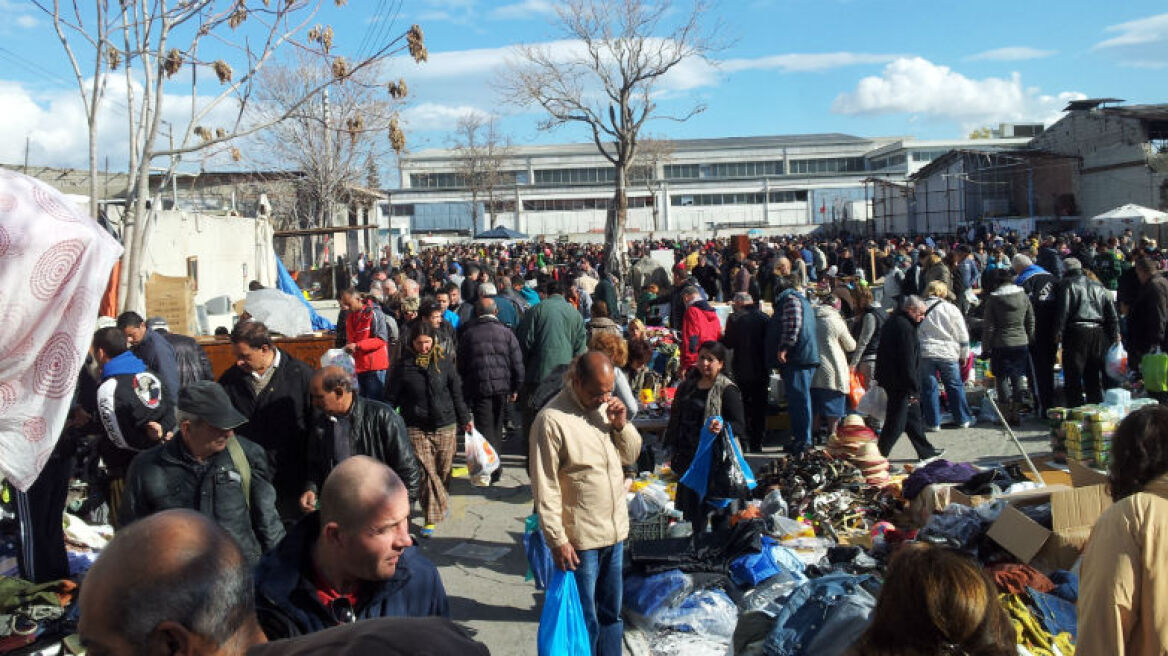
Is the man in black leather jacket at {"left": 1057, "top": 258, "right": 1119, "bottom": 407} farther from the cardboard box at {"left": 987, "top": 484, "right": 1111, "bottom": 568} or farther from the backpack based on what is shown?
the backpack

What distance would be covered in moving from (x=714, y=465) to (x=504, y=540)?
2069mm

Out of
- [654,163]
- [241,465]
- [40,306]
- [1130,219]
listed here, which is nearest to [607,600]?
[241,465]

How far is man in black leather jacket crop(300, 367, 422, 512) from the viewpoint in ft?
17.7

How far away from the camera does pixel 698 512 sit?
653cm

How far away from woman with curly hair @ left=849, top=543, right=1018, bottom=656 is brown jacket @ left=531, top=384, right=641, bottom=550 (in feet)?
7.70

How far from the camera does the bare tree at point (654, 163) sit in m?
77.1

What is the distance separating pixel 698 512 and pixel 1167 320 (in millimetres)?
6976

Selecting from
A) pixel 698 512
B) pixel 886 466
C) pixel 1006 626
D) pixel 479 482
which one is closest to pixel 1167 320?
pixel 886 466

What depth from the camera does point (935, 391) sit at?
1023 centimetres

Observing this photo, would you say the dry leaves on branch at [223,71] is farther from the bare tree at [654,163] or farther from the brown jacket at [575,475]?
the bare tree at [654,163]

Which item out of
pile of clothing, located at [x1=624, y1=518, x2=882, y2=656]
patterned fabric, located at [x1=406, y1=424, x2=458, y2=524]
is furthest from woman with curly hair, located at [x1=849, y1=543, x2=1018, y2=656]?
patterned fabric, located at [x1=406, y1=424, x2=458, y2=524]

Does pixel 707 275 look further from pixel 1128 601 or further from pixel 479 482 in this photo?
pixel 1128 601

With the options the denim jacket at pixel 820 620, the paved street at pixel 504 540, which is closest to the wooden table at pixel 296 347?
the paved street at pixel 504 540

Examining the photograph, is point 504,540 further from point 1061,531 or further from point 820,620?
point 1061,531
